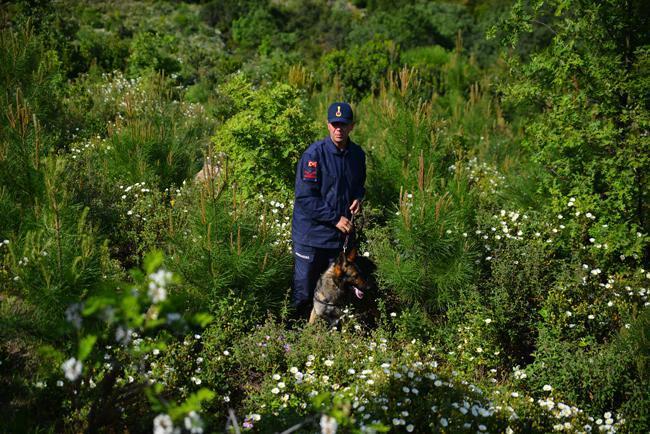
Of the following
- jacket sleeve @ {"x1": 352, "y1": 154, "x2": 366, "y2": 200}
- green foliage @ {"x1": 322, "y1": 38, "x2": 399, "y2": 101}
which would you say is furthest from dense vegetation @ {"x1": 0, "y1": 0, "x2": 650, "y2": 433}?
green foliage @ {"x1": 322, "y1": 38, "x2": 399, "y2": 101}

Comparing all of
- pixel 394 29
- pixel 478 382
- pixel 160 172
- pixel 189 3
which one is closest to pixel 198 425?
pixel 478 382

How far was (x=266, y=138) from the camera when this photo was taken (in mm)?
6426

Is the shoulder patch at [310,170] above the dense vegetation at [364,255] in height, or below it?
above

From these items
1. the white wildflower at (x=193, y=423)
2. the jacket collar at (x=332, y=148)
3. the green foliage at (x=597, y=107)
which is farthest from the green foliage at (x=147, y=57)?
the white wildflower at (x=193, y=423)

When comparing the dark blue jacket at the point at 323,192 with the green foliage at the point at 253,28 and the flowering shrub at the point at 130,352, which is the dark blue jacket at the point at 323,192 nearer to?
the flowering shrub at the point at 130,352

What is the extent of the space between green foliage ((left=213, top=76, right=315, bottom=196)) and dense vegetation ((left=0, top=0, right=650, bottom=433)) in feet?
0.10

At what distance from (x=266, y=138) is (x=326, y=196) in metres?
1.82

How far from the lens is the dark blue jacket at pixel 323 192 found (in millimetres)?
4773

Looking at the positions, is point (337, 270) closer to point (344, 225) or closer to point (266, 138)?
point (344, 225)

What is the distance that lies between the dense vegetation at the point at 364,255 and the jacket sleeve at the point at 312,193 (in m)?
0.52

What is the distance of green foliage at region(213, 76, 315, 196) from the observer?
251 inches

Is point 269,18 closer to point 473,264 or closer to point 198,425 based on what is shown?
point 473,264

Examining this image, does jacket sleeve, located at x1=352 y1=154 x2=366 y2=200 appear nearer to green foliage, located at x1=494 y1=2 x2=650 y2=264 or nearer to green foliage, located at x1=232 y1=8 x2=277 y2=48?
green foliage, located at x1=494 y1=2 x2=650 y2=264

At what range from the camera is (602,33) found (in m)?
5.54
